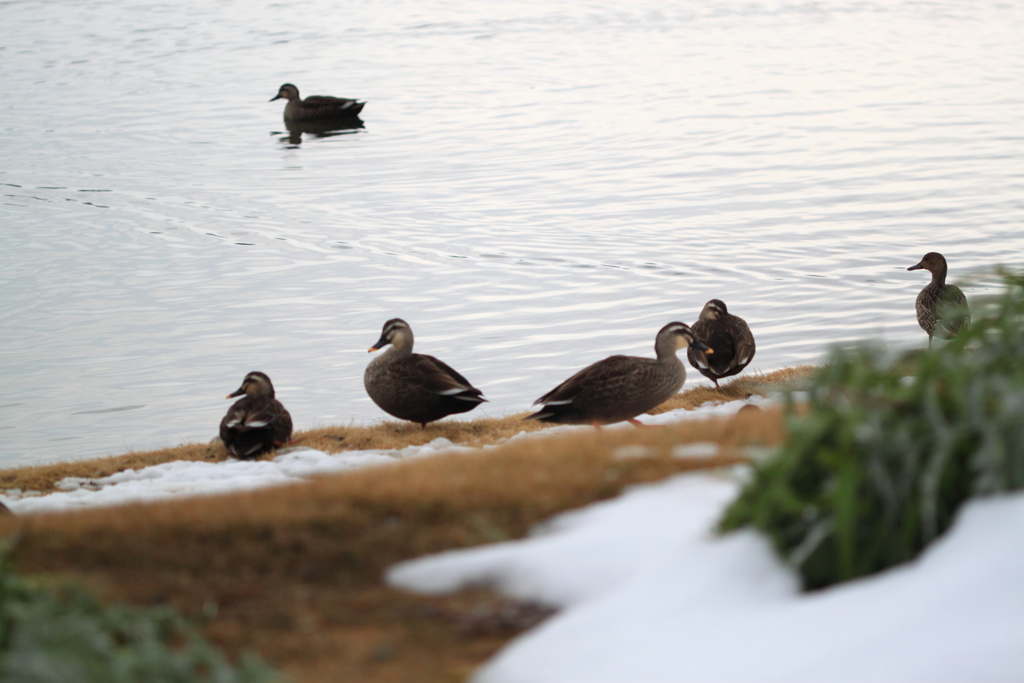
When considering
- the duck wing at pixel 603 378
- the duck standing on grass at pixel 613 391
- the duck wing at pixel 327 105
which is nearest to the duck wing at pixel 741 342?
the duck standing on grass at pixel 613 391

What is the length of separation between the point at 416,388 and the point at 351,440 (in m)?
0.93

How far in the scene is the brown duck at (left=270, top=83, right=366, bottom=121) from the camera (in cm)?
3375

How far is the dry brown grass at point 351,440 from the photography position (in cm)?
1100

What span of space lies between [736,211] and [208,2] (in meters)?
65.5

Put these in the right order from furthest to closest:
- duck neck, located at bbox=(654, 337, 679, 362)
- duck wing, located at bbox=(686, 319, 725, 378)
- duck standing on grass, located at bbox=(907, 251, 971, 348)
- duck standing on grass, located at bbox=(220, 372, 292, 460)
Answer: duck wing, located at bbox=(686, 319, 725, 378) < duck standing on grass, located at bbox=(907, 251, 971, 348) < duck neck, located at bbox=(654, 337, 679, 362) < duck standing on grass, located at bbox=(220, 372, 292, 460)

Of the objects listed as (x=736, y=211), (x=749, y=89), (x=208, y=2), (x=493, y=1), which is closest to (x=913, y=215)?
(x=736, y=211)

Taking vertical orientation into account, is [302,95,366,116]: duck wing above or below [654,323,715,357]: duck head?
above

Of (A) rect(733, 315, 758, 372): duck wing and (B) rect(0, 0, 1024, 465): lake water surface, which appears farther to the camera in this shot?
(B) rect(0, 0, 1024, 465): lake water surface

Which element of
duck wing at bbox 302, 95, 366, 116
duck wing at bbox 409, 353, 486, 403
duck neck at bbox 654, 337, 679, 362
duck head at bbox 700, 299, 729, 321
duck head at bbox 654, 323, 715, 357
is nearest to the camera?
duck neck at bbox 654, 337, 679, 362

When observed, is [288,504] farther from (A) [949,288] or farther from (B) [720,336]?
(A) [949,288]

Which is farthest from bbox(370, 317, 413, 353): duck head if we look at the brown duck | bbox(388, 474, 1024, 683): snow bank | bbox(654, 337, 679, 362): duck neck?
the brown duck

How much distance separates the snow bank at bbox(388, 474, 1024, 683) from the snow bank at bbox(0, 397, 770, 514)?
4619 millimetres

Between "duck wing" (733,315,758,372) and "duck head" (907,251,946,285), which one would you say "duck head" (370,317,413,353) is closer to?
"duck wing" (733,315,758,372)

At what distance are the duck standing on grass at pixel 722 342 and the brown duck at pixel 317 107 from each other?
23167 mm
